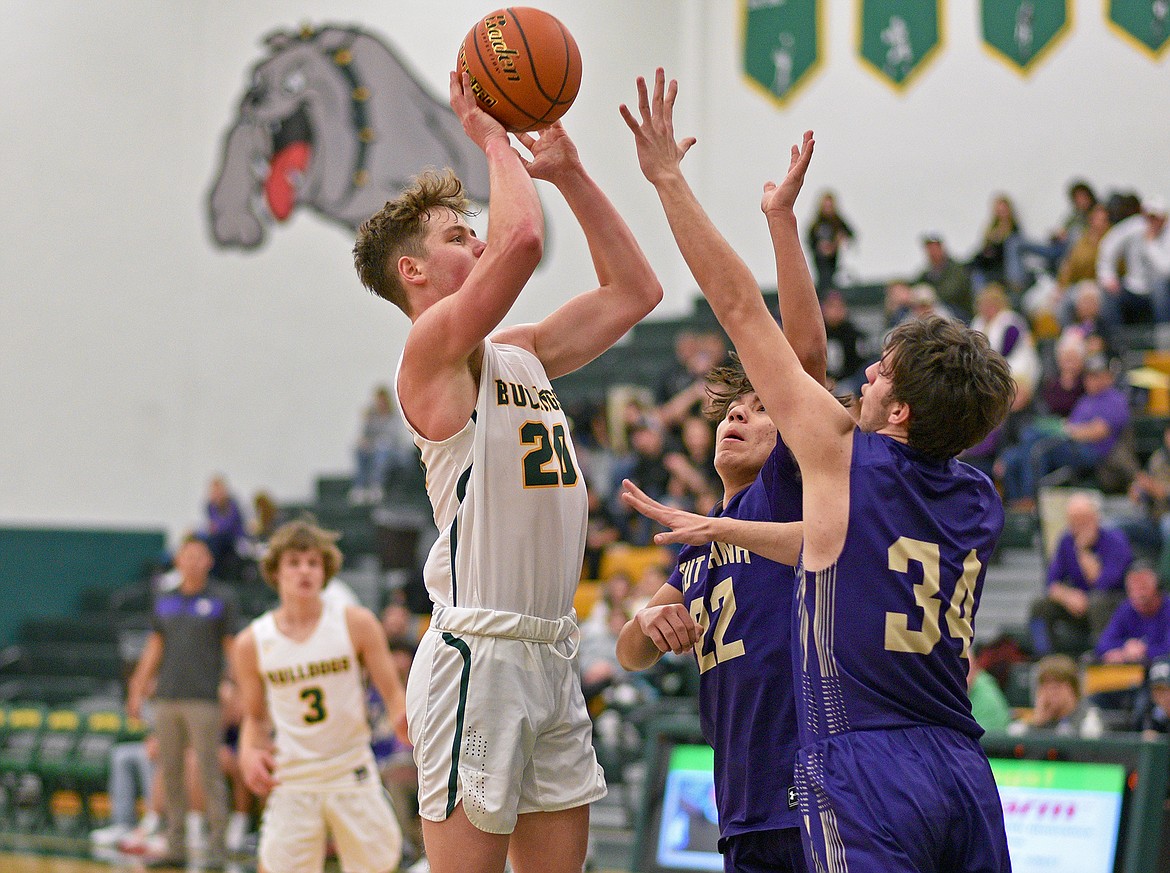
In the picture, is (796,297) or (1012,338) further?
(1012,338)

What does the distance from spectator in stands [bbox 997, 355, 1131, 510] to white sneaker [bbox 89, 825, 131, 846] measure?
753cm

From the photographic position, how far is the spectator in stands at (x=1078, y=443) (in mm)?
11211

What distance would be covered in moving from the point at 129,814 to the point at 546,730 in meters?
9.33

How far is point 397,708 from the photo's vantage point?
19.5 feet

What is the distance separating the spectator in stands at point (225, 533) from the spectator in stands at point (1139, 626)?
34.4 ft

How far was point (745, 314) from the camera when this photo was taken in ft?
9.86

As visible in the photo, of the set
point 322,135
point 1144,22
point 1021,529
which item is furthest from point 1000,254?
point 322,135

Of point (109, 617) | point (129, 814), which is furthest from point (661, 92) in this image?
point (109, 617)

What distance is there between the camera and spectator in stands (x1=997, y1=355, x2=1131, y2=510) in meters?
11.2

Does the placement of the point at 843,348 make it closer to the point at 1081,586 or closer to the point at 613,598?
the point at 613,598

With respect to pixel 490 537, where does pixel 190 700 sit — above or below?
below

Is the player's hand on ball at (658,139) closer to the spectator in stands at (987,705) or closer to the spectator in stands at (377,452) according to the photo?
the spectator in stands at (987,705)

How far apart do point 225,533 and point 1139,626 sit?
431 inches

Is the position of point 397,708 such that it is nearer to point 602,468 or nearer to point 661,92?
point 661,92
